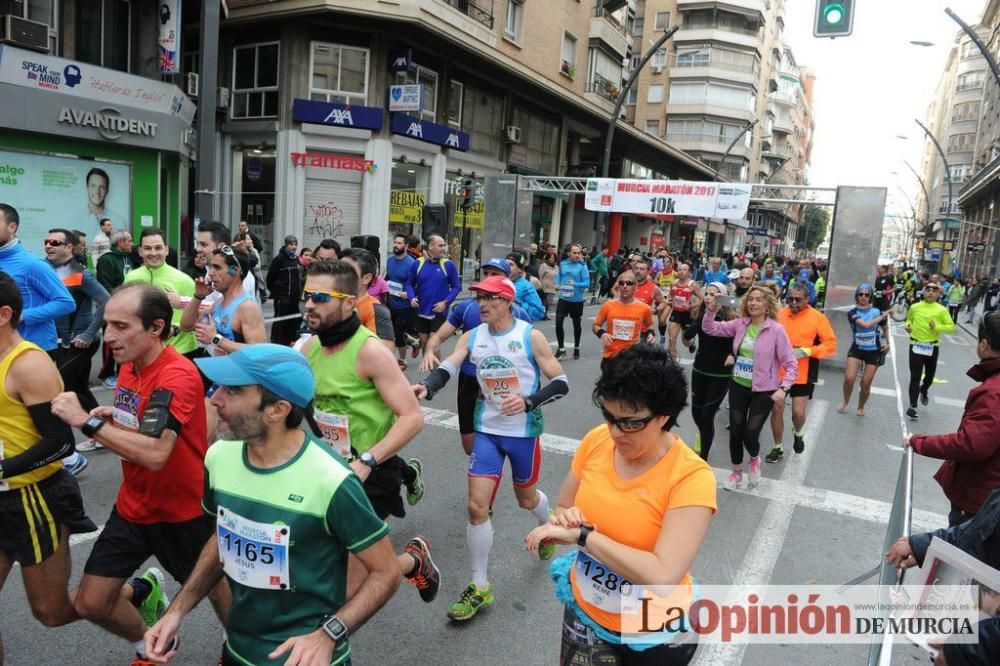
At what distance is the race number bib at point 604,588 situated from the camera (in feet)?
7.38

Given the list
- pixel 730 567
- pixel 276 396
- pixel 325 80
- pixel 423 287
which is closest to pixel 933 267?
pixel 325 80

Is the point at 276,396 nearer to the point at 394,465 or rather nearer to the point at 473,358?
the point at 394,465

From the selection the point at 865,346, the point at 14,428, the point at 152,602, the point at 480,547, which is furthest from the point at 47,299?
the point at 865,346

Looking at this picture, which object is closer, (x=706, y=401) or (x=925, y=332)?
(x=706, y=401)

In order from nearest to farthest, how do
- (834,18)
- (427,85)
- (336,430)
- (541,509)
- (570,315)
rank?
(336,430) < (541,509) < (834,18) < (570,315) < (427,85)

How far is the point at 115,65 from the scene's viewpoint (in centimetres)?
1612

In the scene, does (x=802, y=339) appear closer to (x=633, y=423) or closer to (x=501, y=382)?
(x=501, y=382)

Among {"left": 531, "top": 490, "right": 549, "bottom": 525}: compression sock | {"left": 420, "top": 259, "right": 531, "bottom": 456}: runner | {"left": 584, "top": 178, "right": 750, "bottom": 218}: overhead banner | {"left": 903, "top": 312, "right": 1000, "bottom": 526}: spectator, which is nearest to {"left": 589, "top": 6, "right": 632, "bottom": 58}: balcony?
{"left": 584, "top": 178, "right": 750, "bottom": 218}: overhead banner

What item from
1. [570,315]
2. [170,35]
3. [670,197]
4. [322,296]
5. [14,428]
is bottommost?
[570,315]

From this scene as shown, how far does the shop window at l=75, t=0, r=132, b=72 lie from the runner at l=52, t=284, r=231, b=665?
51.4ft

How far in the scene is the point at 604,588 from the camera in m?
2.32

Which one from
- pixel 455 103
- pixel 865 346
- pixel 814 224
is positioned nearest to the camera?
pixel 865 346

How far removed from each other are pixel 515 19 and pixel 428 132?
6.95m

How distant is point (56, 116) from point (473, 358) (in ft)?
45.6
